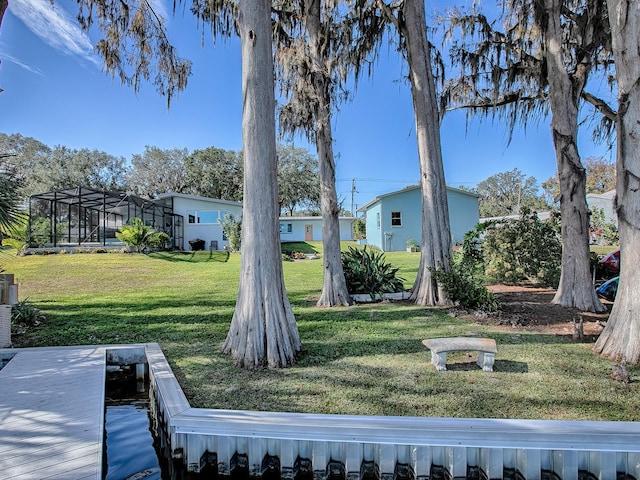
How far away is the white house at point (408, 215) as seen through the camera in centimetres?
2345

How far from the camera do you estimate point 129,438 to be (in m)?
3.89

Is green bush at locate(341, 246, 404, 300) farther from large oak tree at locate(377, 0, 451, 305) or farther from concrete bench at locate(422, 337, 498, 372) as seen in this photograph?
concrete bench at locate(422, 337, 498, 372)

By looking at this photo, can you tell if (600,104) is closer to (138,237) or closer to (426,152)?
(426,152)

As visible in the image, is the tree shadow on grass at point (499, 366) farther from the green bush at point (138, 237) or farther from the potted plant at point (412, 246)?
the potted plant at point (412, 246)

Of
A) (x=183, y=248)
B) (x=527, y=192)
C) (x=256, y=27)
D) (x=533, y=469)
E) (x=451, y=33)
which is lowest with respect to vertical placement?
(x=533, y=469)

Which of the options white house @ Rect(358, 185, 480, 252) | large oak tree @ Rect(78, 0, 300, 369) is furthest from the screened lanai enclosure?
large oak tree @ Rect(78, 0, 300, 369)

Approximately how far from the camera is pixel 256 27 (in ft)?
16.6

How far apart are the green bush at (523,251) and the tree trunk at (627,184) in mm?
5784

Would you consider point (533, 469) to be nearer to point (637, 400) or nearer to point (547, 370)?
point (637, 400)

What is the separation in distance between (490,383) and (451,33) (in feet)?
29.8

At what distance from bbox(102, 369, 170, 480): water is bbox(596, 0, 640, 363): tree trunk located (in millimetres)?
5346

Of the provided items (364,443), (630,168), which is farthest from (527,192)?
(364,443)

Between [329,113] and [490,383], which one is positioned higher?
[329,113]

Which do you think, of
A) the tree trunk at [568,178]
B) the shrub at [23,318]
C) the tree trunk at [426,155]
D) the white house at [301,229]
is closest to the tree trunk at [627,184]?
the tree trunk at [568,178]
